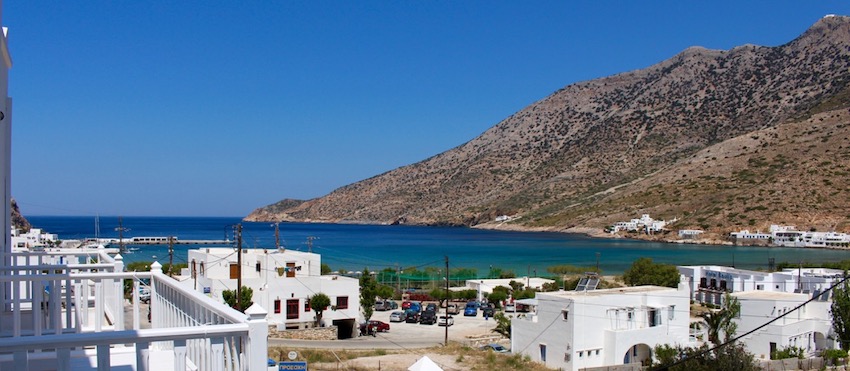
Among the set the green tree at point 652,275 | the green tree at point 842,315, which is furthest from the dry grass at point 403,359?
the green tree at point 652,275

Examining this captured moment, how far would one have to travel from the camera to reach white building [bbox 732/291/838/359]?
2611cm

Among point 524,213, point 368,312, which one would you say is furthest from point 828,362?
point 524,213

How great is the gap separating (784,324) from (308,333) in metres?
18.4

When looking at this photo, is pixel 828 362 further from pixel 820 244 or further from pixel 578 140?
pixel 578 140

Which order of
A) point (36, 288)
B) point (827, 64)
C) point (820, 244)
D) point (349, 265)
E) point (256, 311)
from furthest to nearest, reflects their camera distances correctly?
point (827, 64)
point (820, 244)
point (349, 265)
point (36, 288)
point (256, 311)

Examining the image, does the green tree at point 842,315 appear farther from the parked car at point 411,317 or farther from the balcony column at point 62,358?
the balcony column at point 62,358

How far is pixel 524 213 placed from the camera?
133m

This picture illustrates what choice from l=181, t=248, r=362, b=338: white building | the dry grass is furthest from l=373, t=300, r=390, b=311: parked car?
the dry grass

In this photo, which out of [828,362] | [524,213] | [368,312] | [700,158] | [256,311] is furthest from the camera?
[524,213]

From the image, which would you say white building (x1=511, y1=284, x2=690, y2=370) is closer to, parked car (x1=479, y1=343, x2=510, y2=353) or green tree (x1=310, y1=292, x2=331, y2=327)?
parked car (x1=479, y1=343, x2=510, y2=353)

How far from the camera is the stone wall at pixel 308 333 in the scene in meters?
28.1

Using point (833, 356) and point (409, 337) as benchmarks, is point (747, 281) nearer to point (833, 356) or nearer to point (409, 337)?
point (833, 356)

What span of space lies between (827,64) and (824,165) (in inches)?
1671

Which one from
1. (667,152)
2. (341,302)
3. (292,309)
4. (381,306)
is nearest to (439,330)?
(341,302)
